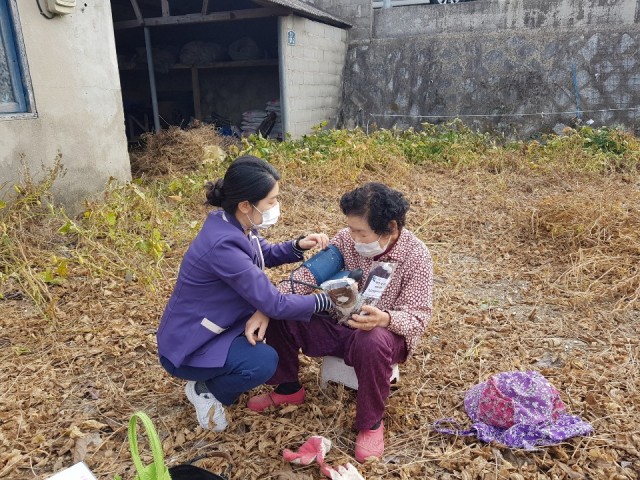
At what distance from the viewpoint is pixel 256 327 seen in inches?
77.4

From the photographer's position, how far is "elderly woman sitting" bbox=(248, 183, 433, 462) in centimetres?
187

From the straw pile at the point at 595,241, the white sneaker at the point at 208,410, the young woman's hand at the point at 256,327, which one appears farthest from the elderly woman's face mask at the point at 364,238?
the straw pile at the point at 595,241

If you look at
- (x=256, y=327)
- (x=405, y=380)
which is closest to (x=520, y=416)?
(x=405, y=380)

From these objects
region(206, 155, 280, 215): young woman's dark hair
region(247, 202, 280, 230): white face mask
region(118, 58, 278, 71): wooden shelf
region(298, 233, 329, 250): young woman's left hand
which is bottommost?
region(298, 233, 329, 250): young woman's left hand

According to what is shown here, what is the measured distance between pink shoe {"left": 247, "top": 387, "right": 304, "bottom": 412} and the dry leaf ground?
0.14 feet

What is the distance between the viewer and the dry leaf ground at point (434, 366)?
1.88m

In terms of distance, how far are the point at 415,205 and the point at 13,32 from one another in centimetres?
383

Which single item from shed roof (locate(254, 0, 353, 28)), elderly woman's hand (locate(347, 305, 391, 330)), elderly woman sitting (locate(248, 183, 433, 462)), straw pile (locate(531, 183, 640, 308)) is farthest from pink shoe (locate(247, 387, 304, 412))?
shed roof (locate(254, 0, 353, 28))

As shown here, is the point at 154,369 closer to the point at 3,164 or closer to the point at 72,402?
the point at 72,402

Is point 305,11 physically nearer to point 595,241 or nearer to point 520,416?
point 595,241

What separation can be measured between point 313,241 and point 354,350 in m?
0.57

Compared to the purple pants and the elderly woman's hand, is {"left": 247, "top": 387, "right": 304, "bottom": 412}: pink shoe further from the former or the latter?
the elderly woman's hand

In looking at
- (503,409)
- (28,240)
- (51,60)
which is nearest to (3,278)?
(28,240)

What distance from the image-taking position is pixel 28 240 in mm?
3625
